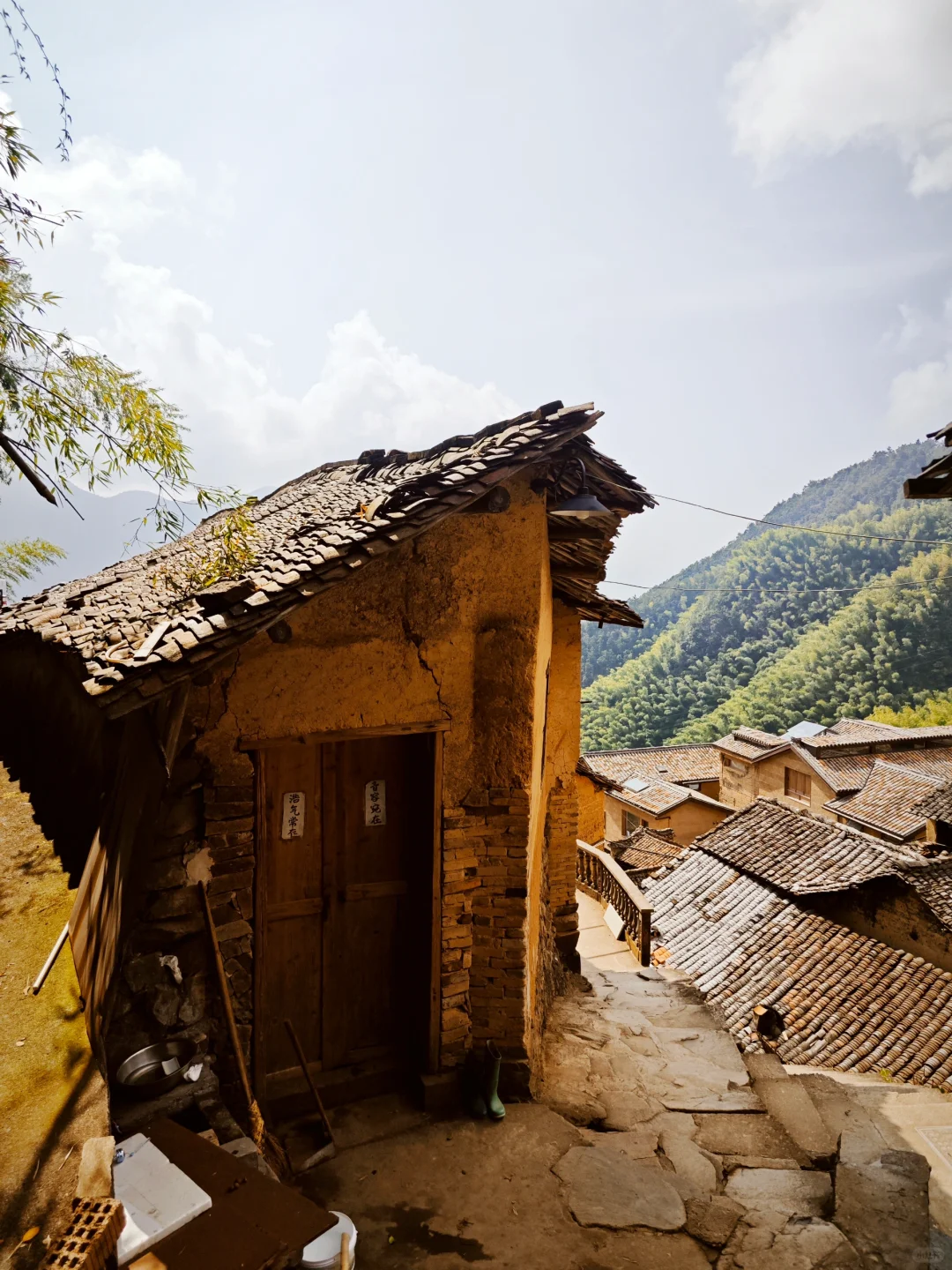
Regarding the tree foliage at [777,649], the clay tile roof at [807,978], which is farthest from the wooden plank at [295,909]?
the tree foliage at [777,649]

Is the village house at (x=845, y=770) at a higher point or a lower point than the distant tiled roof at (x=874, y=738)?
lower

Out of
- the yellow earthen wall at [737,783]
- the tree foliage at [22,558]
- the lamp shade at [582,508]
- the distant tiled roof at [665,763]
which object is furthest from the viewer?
the distant tiled roof at [665,763]

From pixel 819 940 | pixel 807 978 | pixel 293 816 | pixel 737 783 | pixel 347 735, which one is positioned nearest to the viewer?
pixel 347 735

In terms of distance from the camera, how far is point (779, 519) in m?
92.4

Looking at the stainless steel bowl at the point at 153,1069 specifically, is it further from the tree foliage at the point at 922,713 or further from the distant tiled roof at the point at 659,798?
the tree foliage at the point at 922,713

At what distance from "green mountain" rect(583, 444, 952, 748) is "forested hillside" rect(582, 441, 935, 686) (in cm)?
36

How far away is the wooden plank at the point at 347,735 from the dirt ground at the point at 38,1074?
1.14m

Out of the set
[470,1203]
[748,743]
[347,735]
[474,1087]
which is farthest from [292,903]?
[748,743]

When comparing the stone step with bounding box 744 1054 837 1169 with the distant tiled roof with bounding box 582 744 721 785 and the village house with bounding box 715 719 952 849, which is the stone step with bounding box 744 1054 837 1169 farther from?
the distant tiled roof with bounding box 582 744 721 785

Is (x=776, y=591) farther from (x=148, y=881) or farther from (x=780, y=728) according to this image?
(x=148, y=881)

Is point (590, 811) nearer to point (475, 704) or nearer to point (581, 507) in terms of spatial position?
point (475, 704)

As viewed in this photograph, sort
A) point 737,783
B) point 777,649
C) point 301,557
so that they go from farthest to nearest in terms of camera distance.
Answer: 1. point 777,649
2. point 737,783
3. point 301,557

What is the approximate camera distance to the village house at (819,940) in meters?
11.9

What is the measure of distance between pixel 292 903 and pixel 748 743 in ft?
110
